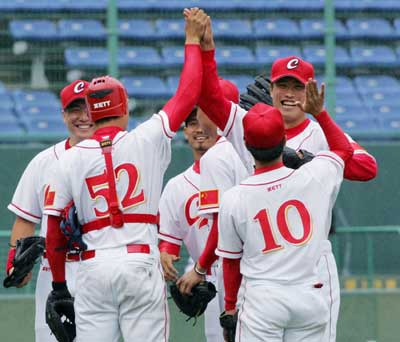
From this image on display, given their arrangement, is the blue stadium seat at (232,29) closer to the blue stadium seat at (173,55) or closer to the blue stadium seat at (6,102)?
the blue stadium seat at (173,55)

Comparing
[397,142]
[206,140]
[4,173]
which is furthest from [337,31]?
[206,140]

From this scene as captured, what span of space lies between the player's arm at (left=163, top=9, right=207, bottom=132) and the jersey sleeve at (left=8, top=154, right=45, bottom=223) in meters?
1.37

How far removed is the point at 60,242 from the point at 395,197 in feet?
17.9

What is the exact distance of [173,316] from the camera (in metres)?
8.62

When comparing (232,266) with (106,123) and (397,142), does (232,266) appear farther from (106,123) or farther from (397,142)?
(397,142)

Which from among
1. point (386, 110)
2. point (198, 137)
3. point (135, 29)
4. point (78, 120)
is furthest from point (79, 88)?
point (386, 110)

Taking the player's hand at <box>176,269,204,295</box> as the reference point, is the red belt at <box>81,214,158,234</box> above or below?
above

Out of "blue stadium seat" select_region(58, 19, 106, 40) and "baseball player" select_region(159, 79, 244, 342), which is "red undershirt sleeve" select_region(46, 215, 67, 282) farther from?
"blue stadium seat" select_region(58, 19, 106, 40)

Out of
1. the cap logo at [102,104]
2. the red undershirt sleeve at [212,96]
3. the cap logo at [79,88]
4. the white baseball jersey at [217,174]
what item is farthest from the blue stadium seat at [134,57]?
the cap logo at [102,104]

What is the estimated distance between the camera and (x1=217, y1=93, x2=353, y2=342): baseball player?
188 inches

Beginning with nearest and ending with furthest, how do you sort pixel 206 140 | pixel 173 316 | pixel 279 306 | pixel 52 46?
pixel 279 306, pixel 206 140, pixel 173 316, pixel 52 46

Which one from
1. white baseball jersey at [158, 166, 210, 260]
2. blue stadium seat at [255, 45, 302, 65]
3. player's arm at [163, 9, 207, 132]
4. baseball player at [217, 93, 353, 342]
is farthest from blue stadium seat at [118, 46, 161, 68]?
baseball player at [217, 93, 353, 342]

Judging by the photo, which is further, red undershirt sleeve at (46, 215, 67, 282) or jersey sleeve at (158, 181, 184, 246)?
jersey sleeve at (158, 181, 184, 246)

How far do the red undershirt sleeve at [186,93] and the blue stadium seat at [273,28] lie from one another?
6082mm
